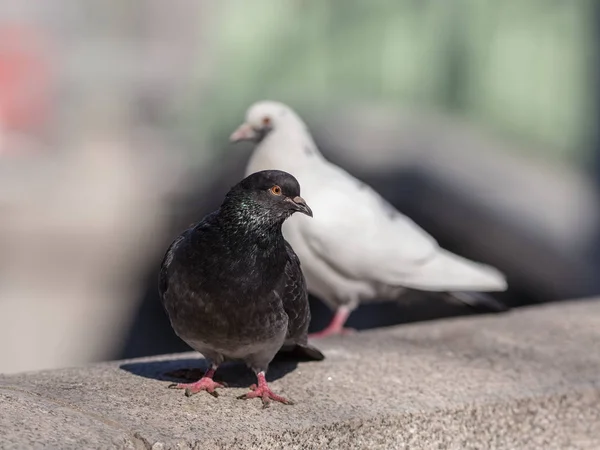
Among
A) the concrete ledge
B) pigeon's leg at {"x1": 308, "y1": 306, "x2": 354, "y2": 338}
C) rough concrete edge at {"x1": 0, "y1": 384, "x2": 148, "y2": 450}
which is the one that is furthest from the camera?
pigeon's leg at {"x1": 308, "y1": 306, "x2": 354, "y2": 338}

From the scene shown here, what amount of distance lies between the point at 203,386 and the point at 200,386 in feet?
0.03

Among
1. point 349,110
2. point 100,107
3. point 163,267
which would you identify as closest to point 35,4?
point 100,107

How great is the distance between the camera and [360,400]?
3.96 metres

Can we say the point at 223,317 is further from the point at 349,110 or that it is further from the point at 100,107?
the point at 100,107

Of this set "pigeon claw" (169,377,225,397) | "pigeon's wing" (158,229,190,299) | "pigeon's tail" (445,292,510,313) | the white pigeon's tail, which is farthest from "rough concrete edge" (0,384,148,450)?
"pigeon's tail" (445,292,510,313)

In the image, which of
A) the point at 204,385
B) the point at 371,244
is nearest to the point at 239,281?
the point at 204,385

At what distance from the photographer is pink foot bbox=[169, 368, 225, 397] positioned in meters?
3.83

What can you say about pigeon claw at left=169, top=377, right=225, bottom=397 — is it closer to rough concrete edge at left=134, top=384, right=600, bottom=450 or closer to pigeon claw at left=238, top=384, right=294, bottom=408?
pigeon claw at left=238, top=384, right=294, bottom=408

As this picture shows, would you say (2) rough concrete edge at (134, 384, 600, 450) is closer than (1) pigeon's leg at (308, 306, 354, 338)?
Yes

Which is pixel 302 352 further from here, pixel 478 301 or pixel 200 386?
pixel 478 301

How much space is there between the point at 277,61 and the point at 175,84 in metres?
1.23

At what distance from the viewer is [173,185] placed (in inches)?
397

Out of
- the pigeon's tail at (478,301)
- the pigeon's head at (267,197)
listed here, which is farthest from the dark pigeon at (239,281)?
the pigeon's tail at (478,301)

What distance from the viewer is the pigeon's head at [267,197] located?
3.81 m
